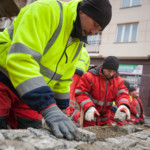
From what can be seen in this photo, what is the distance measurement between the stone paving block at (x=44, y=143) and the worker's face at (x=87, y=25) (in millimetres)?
1103

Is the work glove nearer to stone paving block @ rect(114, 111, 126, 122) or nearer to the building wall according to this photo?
stone paving block @ rect(114, 111, 126, 122)

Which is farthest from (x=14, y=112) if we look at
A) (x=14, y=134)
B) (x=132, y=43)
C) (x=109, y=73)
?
(x=132, y=43)

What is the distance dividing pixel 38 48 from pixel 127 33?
1004cm

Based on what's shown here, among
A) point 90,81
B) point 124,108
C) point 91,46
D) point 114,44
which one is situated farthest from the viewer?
point 91,46

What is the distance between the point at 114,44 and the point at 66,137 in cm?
986

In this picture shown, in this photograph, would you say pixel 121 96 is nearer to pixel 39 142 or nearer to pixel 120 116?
pixel 120 116

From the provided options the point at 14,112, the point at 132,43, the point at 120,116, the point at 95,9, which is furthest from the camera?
the point at 132,43

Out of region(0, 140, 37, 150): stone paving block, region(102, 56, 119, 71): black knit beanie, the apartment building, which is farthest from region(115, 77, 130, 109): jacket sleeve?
the apartment building

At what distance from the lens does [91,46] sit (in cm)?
1130

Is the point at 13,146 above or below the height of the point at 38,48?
below

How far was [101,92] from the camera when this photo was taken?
302 centimetres

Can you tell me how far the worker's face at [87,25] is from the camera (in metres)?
1.57

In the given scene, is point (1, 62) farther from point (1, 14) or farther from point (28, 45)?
point (1, 14)

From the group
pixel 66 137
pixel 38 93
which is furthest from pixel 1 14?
pixel 66 137
